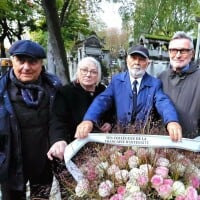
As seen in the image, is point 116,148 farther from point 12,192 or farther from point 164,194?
point 12,192

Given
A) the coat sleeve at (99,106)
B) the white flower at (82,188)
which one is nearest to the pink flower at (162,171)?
the white flower at (82,188)

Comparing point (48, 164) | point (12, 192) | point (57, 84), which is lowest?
point (12, 192)

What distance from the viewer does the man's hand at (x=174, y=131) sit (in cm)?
194

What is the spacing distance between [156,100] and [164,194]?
0.79 meters

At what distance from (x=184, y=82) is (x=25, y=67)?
3.63ft

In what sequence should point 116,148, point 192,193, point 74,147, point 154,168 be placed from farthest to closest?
point 74,147
point 116,148
point 154,168
point 192,193

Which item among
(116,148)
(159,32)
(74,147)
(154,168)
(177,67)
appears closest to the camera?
(154,168)

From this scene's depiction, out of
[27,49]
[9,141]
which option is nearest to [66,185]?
[9,141]

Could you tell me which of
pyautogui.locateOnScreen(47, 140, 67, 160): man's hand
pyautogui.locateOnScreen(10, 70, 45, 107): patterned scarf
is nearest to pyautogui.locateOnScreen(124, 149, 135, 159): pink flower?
pyautogui.locateOnScreen(47, 140, 67, 160): man's hand

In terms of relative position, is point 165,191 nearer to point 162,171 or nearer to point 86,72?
point 162,171

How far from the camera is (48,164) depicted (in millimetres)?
2746

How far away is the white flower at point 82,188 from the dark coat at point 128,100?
492mm

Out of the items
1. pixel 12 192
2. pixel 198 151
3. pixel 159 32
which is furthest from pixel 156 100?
pixel 159 32

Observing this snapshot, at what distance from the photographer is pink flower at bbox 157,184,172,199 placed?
1.69 meters
